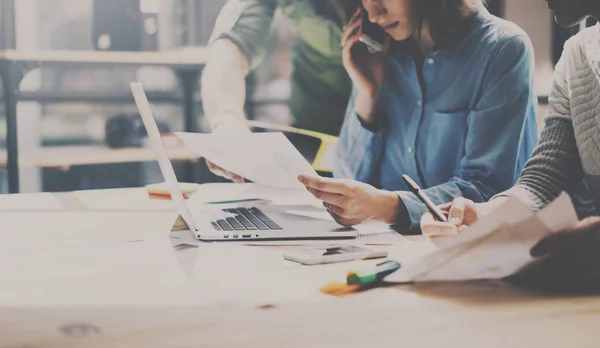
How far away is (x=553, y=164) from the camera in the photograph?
131 cm

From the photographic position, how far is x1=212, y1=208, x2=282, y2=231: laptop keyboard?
1162 mm

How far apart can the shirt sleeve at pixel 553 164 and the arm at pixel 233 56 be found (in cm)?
103

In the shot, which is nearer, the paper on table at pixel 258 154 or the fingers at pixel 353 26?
the paper on table at pixel 258 154

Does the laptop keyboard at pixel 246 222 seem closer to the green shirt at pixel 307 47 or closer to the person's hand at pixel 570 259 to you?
the person's hand at pixel 570 259

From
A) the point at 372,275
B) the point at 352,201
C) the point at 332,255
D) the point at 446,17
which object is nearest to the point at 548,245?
the point at 372,275

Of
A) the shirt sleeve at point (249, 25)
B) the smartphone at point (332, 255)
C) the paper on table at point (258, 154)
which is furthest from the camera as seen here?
the shirt sleeve at point (249, 25)

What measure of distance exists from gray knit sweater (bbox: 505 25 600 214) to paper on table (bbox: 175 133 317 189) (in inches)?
16.2

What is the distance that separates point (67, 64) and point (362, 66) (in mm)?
1186

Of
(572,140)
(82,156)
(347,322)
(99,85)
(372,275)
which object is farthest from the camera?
(99,85)

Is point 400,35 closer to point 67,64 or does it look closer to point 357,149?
point 357,149

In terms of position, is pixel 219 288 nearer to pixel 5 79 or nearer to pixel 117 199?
pixel 117 199

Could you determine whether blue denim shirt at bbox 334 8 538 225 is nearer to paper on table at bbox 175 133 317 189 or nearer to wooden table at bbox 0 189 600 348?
paper on table at bbox 175 133 317 189

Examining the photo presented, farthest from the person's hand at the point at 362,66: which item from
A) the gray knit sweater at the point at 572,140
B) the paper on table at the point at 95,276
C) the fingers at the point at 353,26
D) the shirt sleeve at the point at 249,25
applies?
the paper on table at the point at 95,276

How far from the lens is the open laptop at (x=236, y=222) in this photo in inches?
43.9
